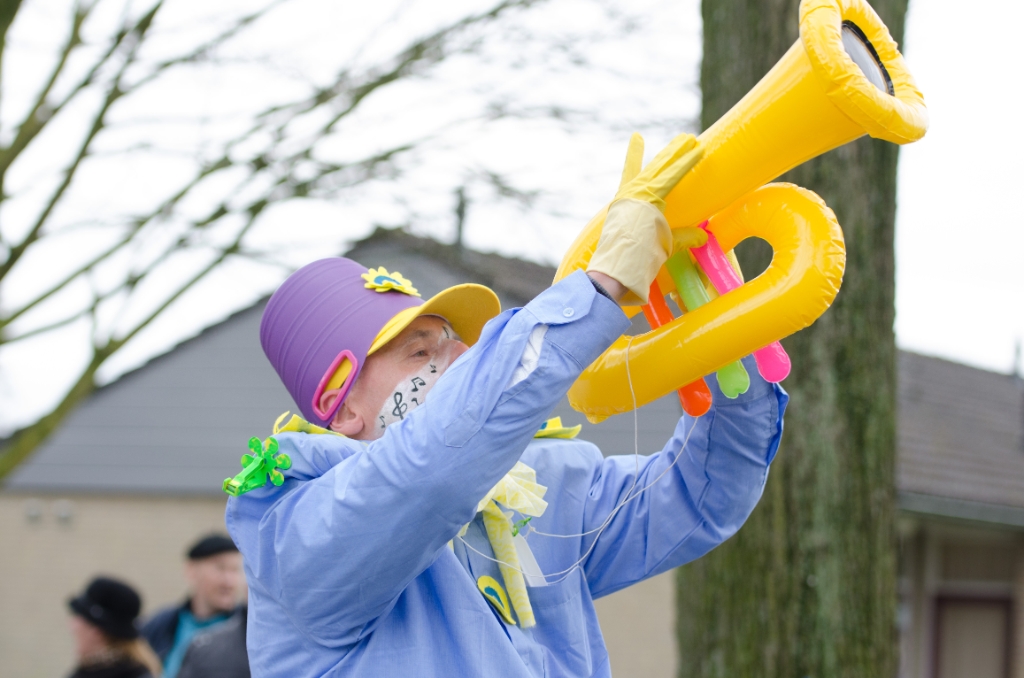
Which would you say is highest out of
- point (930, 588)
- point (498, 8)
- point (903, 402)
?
point (498, 8)

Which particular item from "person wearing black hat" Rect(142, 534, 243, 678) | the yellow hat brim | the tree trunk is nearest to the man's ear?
the yellow hat brim

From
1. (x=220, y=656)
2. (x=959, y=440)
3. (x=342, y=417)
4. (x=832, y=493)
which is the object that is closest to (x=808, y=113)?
(x=342, y=417)

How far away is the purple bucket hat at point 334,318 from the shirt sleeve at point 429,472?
434 millimetres

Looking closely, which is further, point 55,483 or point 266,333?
point 55,483

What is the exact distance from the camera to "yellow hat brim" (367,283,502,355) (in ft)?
6.48

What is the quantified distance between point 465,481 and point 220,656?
8.72 feet

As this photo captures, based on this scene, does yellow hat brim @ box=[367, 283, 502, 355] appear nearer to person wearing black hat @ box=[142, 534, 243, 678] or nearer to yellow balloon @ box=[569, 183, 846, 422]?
yellow balloon @ box=[569, 183, 846, 422]

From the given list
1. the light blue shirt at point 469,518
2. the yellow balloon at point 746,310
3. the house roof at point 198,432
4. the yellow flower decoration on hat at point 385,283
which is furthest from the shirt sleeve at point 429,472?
the house roof at point 198,432

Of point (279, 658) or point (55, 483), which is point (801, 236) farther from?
point (55, 483)

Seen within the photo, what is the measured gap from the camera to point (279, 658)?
5.51ft

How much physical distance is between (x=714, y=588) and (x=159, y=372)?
35.2ft

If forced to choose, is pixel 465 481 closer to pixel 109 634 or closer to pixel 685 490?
pixel 685 490

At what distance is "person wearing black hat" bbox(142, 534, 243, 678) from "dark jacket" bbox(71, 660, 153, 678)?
0.56 m

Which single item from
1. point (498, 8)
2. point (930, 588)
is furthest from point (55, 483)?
point (930, 588)
